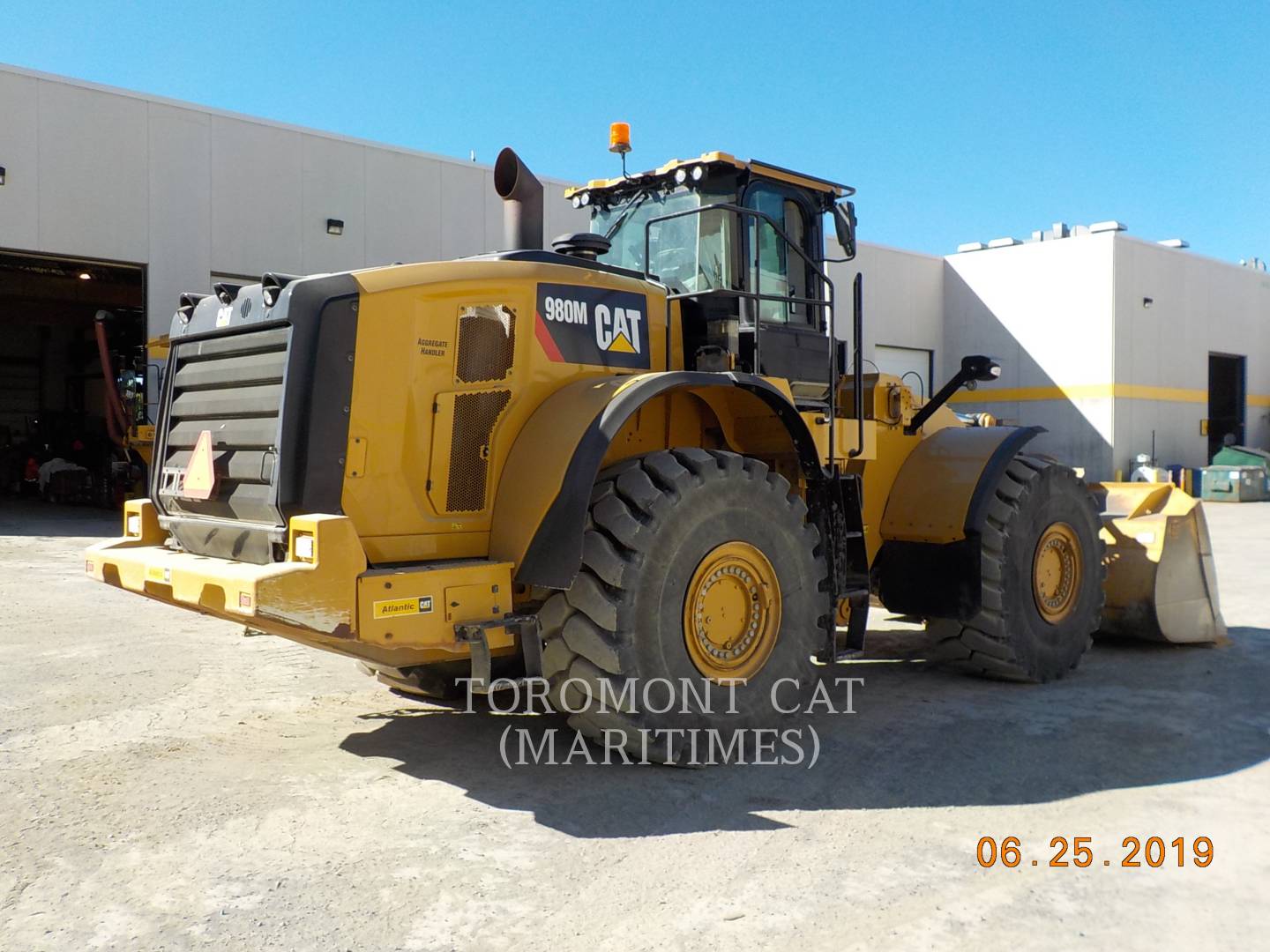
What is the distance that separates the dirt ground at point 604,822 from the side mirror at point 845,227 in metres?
2.57

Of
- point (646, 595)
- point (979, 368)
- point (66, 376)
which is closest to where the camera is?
point (646, 595)

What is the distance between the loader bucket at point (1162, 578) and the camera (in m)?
7.13

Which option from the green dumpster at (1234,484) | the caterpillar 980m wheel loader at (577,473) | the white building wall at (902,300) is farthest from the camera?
the white building wall at (902,300)

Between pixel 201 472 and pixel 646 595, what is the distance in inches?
80.3

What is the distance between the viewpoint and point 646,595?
14.4 feet

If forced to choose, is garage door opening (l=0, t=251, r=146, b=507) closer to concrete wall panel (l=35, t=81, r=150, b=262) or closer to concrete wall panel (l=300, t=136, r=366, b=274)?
concrete wall panel (l=35, t=81, r=150, b=262)

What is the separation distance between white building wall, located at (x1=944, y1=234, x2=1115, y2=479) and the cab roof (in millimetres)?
22360

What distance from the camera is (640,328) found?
5086 mm

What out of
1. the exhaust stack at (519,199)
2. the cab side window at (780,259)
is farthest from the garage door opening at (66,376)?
the cab side window at (780,259)

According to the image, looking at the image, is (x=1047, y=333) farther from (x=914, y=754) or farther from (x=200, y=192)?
Result: (x=914, y=754)

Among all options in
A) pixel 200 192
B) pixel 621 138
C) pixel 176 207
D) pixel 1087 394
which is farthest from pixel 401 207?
pixel 1087 394

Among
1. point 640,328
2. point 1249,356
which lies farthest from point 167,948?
point 1249,356

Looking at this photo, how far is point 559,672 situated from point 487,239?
17049 millimetres

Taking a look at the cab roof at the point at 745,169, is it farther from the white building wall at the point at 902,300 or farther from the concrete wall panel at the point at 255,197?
the white building wall at the point at 902,300
